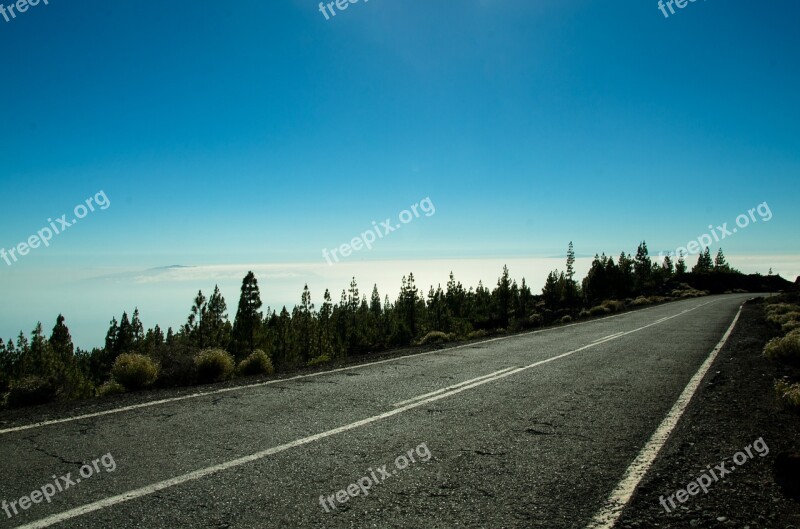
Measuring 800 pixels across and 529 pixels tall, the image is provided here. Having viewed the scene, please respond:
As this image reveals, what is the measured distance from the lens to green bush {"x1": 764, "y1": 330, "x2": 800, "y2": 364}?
379 inches

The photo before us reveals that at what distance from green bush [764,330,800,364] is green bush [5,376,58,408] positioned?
50.7 ft

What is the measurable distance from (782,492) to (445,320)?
89.7 metres

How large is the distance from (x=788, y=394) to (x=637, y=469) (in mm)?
4109

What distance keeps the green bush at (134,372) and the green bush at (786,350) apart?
14258 millimetres

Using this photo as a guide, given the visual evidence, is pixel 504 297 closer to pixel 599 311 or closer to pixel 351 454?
pixel 599 311

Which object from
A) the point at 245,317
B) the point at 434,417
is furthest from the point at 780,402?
the point at 245,317

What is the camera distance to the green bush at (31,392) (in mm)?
7398

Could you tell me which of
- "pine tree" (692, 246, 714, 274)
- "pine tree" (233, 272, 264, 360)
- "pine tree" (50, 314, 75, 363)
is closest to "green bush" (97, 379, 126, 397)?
"pine tree" (233, 272, 264, 360)

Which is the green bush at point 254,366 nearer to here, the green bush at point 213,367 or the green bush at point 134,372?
the green bush at point 213,367

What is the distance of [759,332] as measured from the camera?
51.0 ft

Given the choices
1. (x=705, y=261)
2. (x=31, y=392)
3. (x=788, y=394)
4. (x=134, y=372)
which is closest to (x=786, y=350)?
(x=788, y=394)

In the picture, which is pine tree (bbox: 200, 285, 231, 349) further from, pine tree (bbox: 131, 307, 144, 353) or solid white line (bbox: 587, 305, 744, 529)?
solid white line (bbox: 587, 305, 744, 529)

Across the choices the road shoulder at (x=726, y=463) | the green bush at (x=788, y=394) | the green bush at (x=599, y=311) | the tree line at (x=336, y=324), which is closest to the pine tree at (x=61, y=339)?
the tree line at (x=336, y=324)

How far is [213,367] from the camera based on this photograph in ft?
32.1
